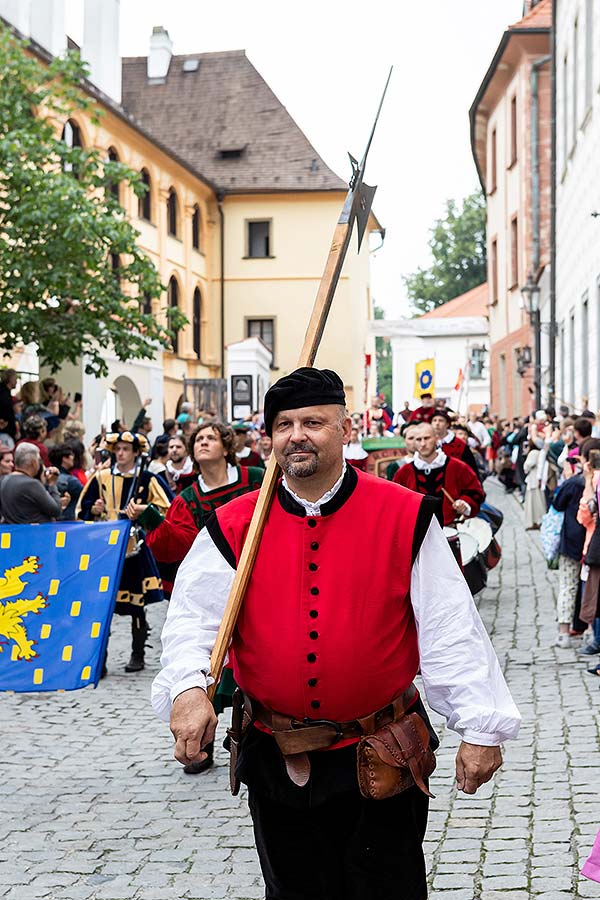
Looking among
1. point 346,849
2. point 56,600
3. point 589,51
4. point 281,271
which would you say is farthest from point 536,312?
point 281,271

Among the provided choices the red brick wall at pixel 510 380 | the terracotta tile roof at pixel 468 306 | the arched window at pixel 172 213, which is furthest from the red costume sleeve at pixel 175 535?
the terracotta tile roof at pixel 468 306

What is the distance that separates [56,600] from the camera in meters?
8.43

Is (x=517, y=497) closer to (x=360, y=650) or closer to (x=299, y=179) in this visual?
(x=299, y=179)

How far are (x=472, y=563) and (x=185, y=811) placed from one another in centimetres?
598

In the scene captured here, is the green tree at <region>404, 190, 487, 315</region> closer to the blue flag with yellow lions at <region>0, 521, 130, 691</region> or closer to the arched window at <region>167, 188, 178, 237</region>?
the arched window at <region>167, 188, 178, 237</region>

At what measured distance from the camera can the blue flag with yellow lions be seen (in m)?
8.12

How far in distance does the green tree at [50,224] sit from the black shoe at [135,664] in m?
7.55

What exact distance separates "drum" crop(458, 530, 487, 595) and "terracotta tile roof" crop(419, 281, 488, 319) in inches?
2227

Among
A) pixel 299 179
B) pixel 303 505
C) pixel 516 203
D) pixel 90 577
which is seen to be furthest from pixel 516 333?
pixel 303 505

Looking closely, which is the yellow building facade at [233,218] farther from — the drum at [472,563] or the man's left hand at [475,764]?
the man's left hand at [475,764]

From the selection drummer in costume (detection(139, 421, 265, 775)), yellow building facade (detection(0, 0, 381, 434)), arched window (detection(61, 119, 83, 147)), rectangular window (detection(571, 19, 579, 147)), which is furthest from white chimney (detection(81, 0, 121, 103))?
drummer in costume (detection(139, 421, 265, 775))

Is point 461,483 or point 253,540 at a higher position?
point 253,540

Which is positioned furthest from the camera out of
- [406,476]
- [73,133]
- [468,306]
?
[468,306]

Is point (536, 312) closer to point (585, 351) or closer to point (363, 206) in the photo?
point (585, 351)
